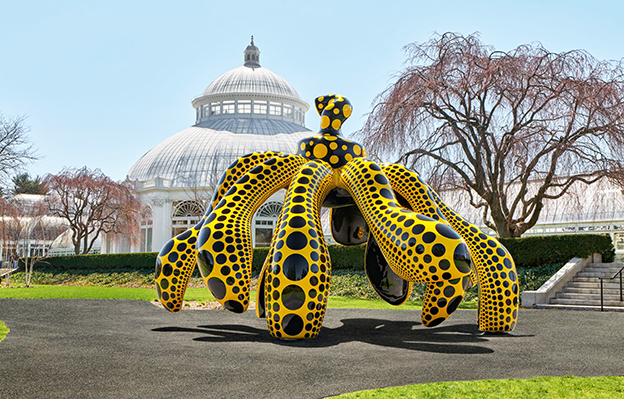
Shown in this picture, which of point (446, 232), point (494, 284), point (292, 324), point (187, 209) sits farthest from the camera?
point (187, 209)

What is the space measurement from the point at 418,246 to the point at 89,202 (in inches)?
1264

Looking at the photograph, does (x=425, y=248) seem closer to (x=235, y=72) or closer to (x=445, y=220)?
(x=445, y=220)

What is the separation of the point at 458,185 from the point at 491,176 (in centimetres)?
190

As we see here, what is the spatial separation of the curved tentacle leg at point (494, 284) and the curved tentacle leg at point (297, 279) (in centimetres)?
249

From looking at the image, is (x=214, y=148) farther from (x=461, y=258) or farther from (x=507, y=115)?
(x=461, y=258)

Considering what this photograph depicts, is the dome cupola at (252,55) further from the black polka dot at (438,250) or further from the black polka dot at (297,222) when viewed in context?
the black polka dot at (438,250)

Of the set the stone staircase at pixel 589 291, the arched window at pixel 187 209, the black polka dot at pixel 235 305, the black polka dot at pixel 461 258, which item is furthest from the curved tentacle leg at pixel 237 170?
the arched window at pixel 187 209

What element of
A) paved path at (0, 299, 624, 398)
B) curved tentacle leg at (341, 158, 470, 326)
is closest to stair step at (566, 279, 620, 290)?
paved path at (0, 299, 624, 398)

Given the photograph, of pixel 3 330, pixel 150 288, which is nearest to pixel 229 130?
pixel 150 288

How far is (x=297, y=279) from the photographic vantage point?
737 centimetres

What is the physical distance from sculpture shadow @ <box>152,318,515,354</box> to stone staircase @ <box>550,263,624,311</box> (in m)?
6.41

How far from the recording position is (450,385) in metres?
5.27

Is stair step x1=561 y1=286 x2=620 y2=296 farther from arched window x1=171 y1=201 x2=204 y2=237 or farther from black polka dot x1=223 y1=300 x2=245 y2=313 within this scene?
arched window x1=171 y1=201 x2=204 y2=237

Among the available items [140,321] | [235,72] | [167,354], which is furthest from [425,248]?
A: [235,72]
